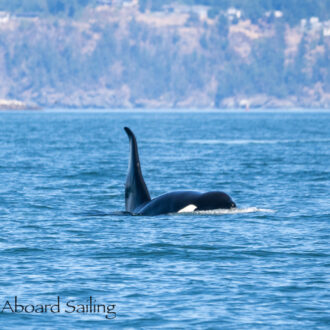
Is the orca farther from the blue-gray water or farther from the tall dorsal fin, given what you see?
the blue-gray water

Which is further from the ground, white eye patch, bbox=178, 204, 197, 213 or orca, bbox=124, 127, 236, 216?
orca, bbox=124, 127, 236, 216

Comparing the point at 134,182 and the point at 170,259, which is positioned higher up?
the point at 134,182

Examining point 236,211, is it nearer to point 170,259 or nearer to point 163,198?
point 163,198

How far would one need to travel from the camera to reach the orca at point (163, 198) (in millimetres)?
24000

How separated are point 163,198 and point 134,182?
92 centimetres

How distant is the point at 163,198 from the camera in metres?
24.7

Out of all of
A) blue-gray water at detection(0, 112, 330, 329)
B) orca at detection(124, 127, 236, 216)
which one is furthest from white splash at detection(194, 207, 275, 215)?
orca at detection(124, 127, 236, 216)

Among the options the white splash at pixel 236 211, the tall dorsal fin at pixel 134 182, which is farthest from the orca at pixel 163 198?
the white splash at pixel 236 211

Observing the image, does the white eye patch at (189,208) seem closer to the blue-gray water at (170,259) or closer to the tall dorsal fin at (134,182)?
the blue-gray water at (170,259)

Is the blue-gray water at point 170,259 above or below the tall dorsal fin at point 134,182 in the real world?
below

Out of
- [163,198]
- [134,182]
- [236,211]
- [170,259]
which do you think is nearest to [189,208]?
[163,198]

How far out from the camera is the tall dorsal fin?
78.9ft

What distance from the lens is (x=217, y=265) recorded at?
19312 mm

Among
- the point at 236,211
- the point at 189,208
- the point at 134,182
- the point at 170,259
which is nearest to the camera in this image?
the point at 170,259
